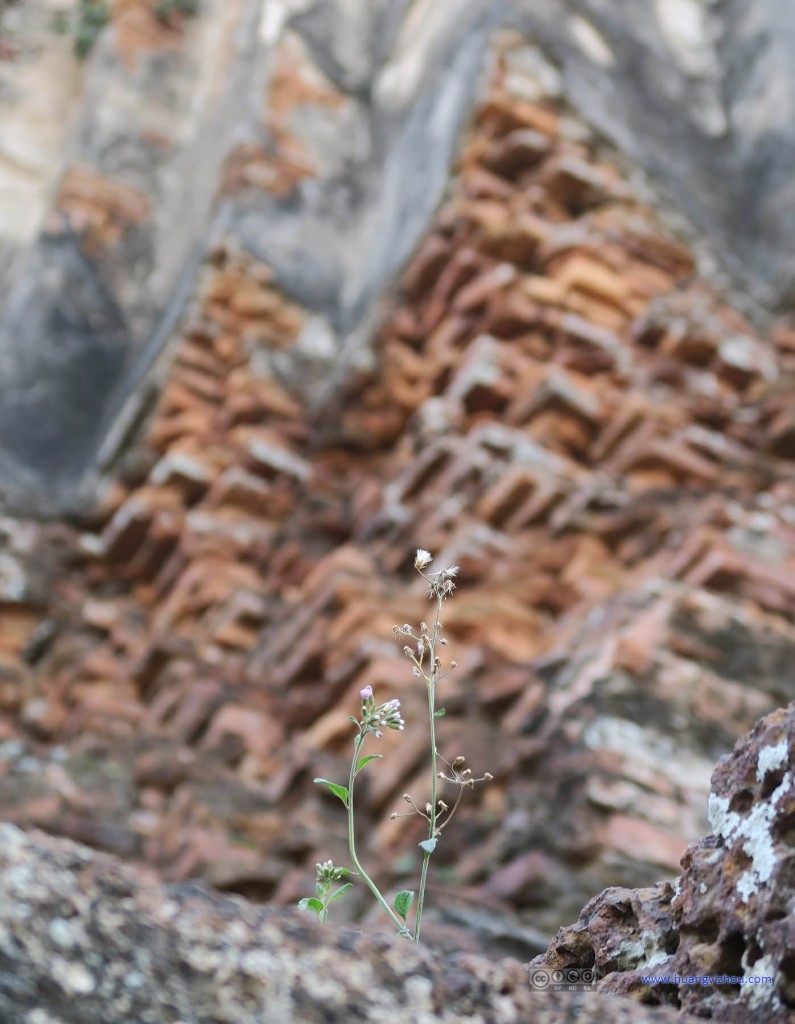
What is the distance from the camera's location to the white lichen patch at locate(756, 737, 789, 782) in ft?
4.55

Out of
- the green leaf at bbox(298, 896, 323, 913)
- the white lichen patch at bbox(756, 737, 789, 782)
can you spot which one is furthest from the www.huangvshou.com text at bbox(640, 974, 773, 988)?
the green leaf at bbox(298, 896, 323, 913)

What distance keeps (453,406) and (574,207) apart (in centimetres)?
92

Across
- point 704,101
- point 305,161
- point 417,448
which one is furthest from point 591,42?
point 417,448

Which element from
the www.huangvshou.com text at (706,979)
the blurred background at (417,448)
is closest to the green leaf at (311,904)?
the www.huangvshou.com text at (706,979)

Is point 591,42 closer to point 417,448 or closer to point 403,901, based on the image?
point 417,448

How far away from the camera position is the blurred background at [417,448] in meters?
3.99

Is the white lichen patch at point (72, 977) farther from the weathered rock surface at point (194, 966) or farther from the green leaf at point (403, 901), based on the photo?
the green leaf at point (403, 901)

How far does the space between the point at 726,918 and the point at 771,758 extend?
0.15m

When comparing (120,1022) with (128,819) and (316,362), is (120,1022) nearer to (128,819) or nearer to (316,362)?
(128,819)

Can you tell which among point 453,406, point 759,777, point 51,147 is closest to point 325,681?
point 453,406

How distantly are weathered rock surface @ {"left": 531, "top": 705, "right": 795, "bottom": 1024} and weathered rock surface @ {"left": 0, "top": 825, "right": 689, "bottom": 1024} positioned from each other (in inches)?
3.5

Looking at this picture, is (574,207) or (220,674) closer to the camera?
(220,674)

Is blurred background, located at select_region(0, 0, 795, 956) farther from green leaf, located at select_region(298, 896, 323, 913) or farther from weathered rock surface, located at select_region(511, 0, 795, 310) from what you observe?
green leaf, located at select_region(298, 896, 323, 913)

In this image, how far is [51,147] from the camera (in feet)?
32.8
